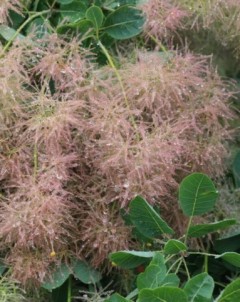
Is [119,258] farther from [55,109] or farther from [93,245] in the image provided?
[55,109]

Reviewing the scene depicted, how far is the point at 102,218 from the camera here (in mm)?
1021

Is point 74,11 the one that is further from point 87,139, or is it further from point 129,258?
point 129,258

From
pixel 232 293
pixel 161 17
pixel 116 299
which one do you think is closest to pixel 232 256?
pixel 232 293

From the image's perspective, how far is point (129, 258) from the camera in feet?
3.28

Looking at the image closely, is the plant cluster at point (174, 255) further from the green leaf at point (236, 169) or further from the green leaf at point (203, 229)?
the green leaf at point (236, 169)

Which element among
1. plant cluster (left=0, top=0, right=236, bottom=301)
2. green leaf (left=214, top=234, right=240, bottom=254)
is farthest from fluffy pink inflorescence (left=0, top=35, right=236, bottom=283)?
green leaf (left=214, top=234, right=240, bottom=254)

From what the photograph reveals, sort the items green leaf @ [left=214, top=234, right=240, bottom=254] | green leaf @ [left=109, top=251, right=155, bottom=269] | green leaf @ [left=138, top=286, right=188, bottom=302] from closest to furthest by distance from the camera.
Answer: green leaf @ [left=138, top=286, right=188, bottom=302]
green leaf @ [left=109, top=251, right=155, bottom=269]
green leaf @ [left=214, top=234, right=240, bottom=254]

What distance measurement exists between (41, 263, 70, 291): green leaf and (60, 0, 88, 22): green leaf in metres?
0.40

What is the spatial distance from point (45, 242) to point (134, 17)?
0.41m

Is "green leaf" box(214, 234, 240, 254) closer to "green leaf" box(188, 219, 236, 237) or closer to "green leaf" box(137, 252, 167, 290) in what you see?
"green leaf" box(188, 219, 236, 237)

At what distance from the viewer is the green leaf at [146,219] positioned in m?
0.98

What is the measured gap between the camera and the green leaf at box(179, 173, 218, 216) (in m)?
0.97

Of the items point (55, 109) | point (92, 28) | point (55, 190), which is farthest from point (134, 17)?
point (55, 190)

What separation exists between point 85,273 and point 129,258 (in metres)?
0.08
